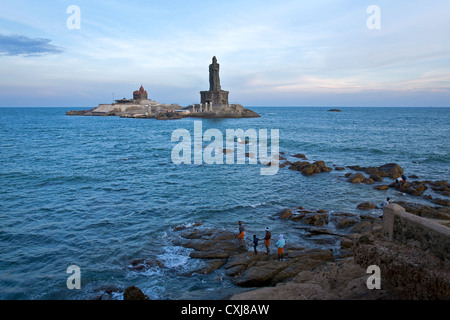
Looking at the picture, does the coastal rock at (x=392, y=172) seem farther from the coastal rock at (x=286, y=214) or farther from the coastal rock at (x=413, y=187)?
the coastal rock at (x=286, y=214)

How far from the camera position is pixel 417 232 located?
28.8ft

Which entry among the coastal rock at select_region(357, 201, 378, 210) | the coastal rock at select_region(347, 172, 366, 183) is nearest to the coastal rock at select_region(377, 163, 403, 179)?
the coastal rock at select_region(347, 172, 366, 183)

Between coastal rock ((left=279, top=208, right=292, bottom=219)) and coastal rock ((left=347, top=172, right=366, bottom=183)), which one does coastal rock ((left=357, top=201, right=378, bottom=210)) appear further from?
coastal rock ((left=347, top=172, right=366, bottom=183))

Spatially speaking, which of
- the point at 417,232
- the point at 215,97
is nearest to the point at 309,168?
the point at 417,232

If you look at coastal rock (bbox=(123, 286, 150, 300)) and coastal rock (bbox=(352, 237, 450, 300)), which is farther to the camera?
coastal rock (bbox=(123, 286, 150, 300))

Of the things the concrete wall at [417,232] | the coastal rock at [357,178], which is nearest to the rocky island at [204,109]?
the coastal rock at [357,178]

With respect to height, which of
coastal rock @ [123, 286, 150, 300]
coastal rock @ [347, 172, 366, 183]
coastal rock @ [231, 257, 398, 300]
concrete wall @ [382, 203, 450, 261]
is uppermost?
concrete wall @ [382, 203, 450, 261]

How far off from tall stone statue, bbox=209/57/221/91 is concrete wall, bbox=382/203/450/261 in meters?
128

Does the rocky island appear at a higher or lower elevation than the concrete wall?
higher

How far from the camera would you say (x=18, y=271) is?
40.9 feet

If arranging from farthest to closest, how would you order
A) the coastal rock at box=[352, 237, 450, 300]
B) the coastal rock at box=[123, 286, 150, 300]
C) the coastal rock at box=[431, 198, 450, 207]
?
the coastal rock at box=[431, 198, 450, 207] < the coastal rock at box=[123, 286, 150, 300] < the coastal rock at box=[352, 237, 450, 300]

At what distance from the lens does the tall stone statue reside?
131750 millimetres

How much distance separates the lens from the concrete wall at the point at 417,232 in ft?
26.3
